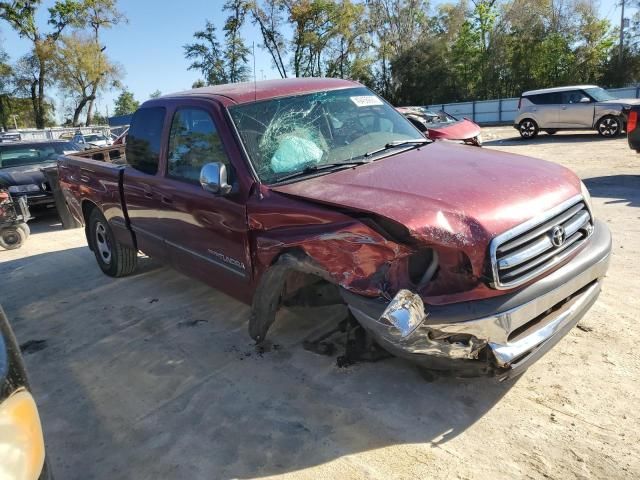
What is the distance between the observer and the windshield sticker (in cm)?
419

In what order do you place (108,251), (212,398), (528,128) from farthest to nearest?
(528,128) → (108,251) → (212,398)

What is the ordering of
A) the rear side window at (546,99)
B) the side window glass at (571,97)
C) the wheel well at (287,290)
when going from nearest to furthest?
the wheel well at (287,290) → the side window glass at (571,97) → the rear side window at (546,99)

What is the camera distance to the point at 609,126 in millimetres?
15344

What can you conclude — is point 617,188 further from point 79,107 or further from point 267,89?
point 79,107

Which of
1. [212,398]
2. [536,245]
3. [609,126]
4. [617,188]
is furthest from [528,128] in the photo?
[212,398]

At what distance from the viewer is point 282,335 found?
4055 mm

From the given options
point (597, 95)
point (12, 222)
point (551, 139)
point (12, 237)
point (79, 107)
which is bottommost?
point (12, 237)

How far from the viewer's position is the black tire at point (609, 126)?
49.6ft

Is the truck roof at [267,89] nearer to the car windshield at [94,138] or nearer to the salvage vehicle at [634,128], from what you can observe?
the salvage vehicle at [634,128]

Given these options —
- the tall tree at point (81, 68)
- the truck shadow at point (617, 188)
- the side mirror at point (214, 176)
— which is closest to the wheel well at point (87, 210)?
the side mirror at point (214, 176)

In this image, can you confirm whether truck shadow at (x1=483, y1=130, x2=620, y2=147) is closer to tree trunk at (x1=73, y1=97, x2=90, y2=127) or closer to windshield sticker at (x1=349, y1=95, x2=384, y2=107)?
windshield sticker at (x1=349, y1=95, x2=384, y2=107)

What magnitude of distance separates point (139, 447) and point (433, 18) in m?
43.1

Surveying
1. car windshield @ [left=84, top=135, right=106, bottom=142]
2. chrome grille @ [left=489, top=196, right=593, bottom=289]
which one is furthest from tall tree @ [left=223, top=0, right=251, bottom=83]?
chrome grille @ [left=489, top=196, right=593, bottom=289]

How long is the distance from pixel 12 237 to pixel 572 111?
15.7 m
